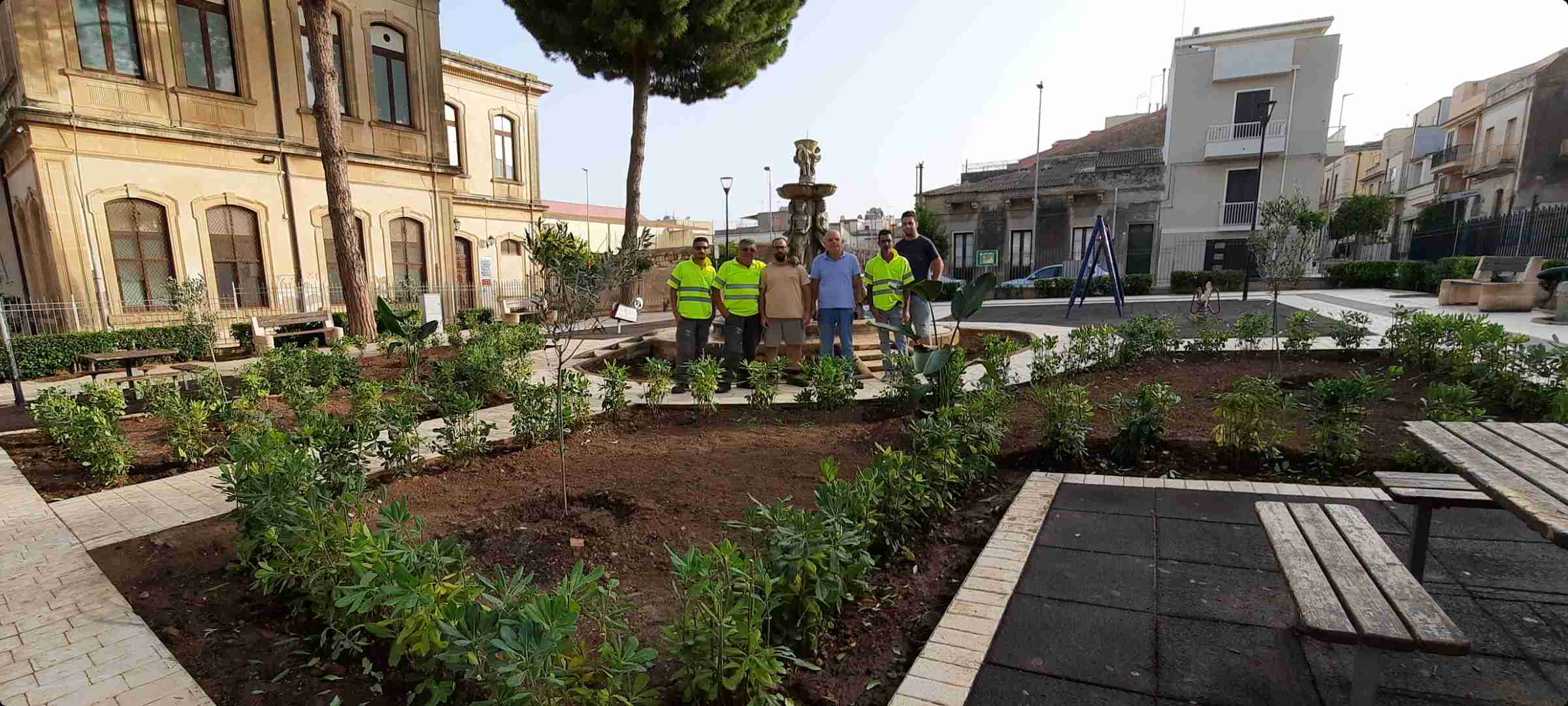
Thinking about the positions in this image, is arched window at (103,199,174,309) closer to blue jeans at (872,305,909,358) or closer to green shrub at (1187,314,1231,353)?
blue jeans at (872,305,909,358)

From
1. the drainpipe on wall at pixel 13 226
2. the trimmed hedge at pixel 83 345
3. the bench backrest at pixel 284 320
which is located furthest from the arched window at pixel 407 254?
the drainpipe on wall at pixel 13 226

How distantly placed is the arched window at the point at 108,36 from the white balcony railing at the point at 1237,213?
3344 cm

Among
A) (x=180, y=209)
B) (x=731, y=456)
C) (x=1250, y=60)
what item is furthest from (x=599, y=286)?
(x=1250, y=60)

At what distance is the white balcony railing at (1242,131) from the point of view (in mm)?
26109

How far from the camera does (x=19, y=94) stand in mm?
11070

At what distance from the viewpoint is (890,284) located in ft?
24.5

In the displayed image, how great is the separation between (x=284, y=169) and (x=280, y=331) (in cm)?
355

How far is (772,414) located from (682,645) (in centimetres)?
402

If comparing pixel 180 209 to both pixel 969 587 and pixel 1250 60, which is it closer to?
pixel 969 587

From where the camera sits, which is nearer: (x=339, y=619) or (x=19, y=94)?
(x=339, y=619)

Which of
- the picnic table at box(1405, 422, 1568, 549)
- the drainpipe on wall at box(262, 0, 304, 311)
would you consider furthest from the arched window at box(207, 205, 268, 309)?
the picnic table at box(1405, 422, 1568, 549)

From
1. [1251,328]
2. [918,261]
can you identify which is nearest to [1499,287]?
[1251,328]

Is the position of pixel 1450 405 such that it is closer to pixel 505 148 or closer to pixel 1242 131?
pixel 505 148

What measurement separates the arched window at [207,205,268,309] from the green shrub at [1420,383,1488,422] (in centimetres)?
1813
